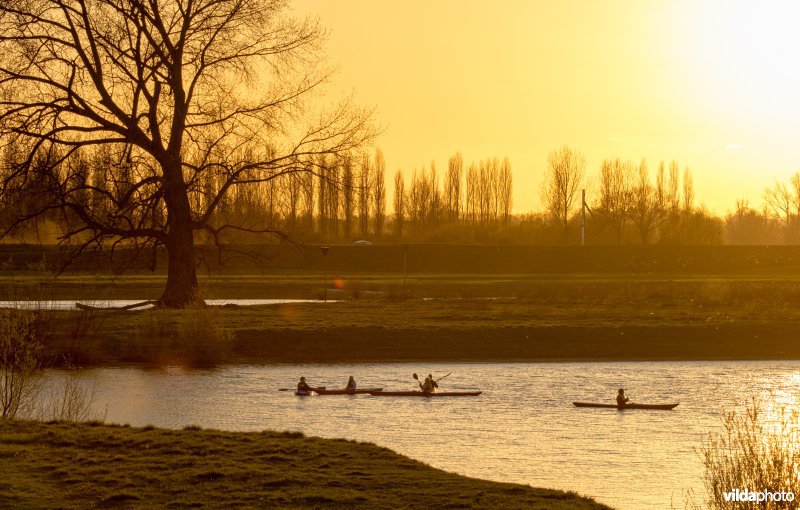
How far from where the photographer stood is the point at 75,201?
39.8 meters

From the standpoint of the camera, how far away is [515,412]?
24156mm

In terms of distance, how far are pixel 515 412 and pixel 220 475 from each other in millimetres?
10052

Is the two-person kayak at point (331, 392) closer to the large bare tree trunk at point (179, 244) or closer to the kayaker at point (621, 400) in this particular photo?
the kayaker at point (621, 400)

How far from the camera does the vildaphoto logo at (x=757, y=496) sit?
42.1ft

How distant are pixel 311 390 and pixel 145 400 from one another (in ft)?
13.6

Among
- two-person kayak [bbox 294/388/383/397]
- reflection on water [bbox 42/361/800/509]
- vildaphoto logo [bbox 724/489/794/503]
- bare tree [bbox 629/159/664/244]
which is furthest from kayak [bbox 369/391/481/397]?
bare tree [bbox 629/159/664/244]

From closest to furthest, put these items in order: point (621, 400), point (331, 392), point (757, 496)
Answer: point (757, 496), point (621, 400), point (331, 392)

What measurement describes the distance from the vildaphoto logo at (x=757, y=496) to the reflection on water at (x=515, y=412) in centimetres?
237

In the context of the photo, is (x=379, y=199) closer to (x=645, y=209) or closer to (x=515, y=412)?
(x=645, y=209)

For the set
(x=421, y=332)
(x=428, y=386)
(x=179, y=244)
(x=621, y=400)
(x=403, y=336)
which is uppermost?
(x=179, y=244)

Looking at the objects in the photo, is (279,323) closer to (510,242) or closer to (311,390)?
(311,390)

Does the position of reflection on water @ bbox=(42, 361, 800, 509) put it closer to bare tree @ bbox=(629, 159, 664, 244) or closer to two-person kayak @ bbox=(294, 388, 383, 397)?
two-person kayak @ bbox=(294, 388, 383, 397)

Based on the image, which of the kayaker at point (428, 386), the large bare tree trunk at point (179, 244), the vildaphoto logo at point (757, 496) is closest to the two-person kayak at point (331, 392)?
the kayaker at point (428, 386)

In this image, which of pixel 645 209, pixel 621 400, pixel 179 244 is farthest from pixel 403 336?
pixel 645 209
